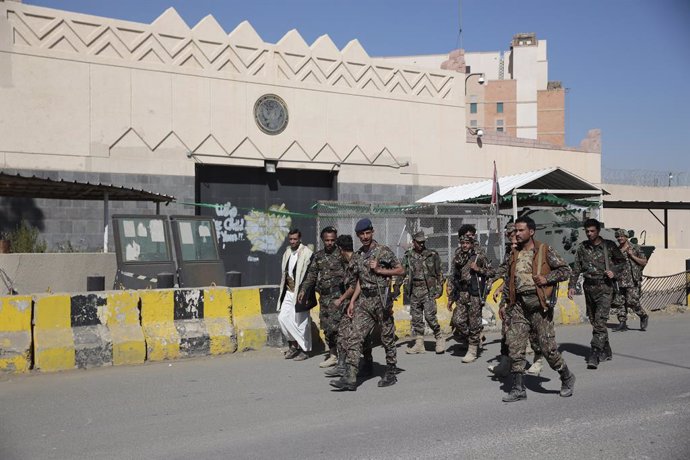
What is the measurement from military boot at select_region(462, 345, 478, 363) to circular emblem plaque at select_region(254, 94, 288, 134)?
13.1 meters

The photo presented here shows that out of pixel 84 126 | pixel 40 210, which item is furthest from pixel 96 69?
pixel 40 210

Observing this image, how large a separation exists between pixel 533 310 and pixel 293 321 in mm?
3524

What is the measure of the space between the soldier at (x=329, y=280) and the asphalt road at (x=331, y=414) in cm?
61

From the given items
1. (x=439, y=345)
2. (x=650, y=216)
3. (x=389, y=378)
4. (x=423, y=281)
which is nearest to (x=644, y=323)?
(x=439, y=345)

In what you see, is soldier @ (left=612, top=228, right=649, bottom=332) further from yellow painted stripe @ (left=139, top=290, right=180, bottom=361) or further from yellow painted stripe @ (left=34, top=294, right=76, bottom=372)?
yellow painted stripe @ (left=34, top=294, right=76, bottom=372)

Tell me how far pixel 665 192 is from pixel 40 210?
91.8 feet

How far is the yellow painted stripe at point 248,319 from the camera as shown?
988cm

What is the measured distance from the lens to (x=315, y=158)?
71.6 feet

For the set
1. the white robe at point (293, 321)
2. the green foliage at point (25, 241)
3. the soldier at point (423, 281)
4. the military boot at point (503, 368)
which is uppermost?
the green foliage at point (25, 241)

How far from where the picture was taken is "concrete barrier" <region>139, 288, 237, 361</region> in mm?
9242

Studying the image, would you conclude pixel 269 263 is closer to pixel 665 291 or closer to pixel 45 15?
pixel 45 15

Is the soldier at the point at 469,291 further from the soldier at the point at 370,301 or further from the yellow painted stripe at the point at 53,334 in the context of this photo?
the yellow painted stripe at the point at 53,334

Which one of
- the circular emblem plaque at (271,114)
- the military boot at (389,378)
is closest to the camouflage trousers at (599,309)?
the military boot at (389,378)

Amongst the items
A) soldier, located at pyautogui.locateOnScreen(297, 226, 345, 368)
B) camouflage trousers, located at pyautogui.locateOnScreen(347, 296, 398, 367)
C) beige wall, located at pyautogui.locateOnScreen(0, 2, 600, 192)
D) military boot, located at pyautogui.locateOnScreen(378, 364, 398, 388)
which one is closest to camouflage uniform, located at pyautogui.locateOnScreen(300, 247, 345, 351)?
soldier, located at pyautogui.locateOnScreen(297, 226, 345, 368)
